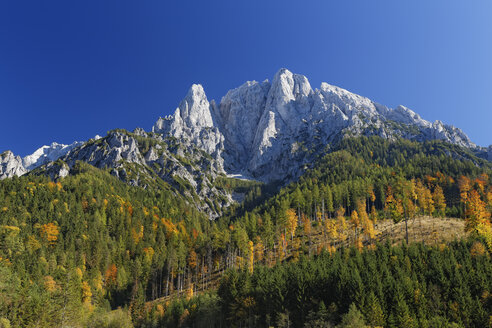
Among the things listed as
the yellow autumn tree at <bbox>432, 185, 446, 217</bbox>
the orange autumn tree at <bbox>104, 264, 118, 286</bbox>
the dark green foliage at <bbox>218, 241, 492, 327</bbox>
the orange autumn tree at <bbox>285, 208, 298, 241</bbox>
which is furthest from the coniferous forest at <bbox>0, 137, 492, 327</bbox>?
the yellow autumn tree at <bbox>432, 185, 446, 217</bbox>

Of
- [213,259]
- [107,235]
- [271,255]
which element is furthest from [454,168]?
[107,235]

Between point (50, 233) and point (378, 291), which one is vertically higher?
point (50, 233)

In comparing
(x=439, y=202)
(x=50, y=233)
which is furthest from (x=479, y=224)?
(x=50, y=233)

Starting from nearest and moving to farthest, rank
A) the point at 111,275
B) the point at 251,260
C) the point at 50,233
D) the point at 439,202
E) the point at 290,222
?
the point at 251,260, the point at 111,275, the point at 50,233, the point at 290,222, the point at 439,202

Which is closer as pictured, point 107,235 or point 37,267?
point 37,267

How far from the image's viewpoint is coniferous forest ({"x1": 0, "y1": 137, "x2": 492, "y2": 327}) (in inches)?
2151

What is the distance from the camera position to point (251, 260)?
9969cm

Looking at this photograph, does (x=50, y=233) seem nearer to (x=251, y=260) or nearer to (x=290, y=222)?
(x=251, y=260)

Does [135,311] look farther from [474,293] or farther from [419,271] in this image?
[474,293]

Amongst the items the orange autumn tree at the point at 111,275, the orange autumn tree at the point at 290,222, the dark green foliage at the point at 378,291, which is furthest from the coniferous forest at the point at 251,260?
the orange autumn tree at the point at 290,222

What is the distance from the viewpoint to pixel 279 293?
60.8 meters

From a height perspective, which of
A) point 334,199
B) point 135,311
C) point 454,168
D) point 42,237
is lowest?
point 135,311

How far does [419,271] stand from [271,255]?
5359 cm

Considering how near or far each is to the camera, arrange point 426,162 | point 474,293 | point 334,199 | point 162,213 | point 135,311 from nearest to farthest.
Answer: point 474,293 → point 135,311 → point 334,199 → point 162,213 → point 426,162
